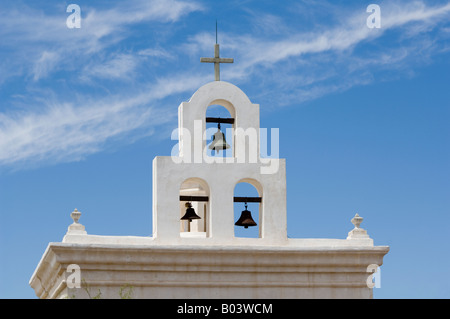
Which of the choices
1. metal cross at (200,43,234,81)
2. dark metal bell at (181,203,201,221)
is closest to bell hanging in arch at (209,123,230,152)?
metal cross at (200,43,234,81)

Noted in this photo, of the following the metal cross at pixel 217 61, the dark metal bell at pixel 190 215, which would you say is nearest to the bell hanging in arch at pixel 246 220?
the dark metal bell at pixel 190 215

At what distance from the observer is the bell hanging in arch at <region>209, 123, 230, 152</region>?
89.7 feet

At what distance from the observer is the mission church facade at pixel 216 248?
1002 inches

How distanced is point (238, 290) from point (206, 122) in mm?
3643

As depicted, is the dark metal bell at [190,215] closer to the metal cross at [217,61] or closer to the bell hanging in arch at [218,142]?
the bell hanging in arch at [218,142]

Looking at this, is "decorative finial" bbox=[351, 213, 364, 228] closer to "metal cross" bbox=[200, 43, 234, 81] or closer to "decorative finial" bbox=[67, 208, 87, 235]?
"metal cross" bbox=[200, 43, 234, 81]

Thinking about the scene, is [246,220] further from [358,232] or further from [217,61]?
[217,61]

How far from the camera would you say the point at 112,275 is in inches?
1003

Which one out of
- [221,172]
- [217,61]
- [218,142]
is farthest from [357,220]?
[217,61]

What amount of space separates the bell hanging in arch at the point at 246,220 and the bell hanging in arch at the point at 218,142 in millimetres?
1379

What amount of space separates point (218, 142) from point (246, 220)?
1.70 meters
